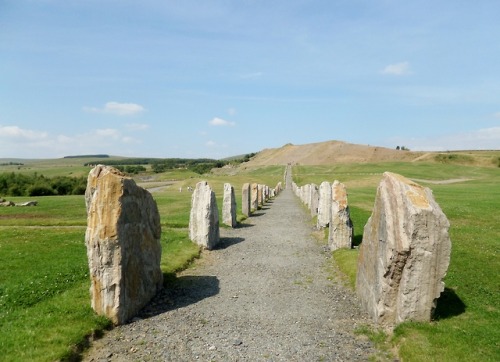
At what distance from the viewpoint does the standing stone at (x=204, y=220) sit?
1956 centimetres

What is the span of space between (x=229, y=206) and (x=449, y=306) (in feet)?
57.0

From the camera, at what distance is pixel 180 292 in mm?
13062

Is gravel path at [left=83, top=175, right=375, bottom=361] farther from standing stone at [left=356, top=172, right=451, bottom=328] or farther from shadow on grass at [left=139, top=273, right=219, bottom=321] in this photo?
standing stone at [left=356, top=172, right=451, bottom=328]

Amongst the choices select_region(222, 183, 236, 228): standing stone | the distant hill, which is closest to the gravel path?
select_region(222, 183, 236, 228): standing stone

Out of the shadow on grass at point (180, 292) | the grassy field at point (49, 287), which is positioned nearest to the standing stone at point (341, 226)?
the grassy field at point (49, 287)

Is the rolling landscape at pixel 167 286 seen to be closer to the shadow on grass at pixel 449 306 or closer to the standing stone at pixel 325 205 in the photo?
the shadow on grass at pixel 449 306

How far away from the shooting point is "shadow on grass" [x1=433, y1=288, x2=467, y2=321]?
10016mm

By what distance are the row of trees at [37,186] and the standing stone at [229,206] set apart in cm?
7227

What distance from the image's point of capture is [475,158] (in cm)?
12781

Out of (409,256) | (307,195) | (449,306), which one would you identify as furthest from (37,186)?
(409,256)

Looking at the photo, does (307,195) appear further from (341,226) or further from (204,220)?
(204,220)

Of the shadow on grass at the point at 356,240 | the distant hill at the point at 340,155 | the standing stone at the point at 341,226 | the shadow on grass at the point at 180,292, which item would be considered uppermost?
the distant hill at the point at 340,155

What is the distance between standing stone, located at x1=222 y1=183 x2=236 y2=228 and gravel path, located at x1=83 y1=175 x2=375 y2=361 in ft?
27.8

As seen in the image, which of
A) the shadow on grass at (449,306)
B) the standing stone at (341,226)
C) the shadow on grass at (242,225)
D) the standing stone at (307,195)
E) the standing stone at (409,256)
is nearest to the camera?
the standing stone at (409,256)
